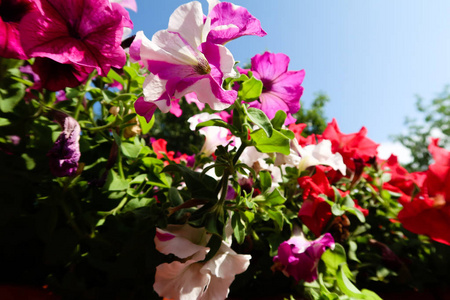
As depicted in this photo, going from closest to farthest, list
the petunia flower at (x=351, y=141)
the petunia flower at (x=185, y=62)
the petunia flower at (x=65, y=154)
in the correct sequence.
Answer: the petunia flower at (x=185, y=62) < the petunia flower at (x=65, y=154) < the petunia flower at (x=351, y=141)

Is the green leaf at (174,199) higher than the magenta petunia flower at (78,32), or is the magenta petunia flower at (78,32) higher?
the magenta petunia flower at (78,32)

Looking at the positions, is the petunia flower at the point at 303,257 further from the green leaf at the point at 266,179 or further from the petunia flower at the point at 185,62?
the petunia flower at the point at 185,62

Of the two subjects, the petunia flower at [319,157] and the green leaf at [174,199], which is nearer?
the green leaf at [174,199]

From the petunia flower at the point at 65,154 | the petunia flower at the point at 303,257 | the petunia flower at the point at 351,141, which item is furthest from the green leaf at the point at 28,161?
the petunia flower at the point at 351,141

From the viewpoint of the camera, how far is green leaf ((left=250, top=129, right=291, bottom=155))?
39cm

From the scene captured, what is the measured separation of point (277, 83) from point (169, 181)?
287 millimetres

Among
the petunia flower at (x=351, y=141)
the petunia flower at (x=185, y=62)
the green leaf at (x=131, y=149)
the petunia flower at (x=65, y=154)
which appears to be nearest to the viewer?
the petunia flower at (x=185, y=62)

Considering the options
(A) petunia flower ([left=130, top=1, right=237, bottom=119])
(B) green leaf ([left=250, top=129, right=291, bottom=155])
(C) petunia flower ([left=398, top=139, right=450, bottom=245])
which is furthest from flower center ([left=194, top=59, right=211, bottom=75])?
(C) petunia flower ([left=398, top=139, right=450, bottom=245])

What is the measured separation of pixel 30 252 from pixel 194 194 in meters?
0.40

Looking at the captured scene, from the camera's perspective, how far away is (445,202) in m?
0.59

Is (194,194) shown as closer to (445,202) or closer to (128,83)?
(128,83)

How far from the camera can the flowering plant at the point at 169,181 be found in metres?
0.35

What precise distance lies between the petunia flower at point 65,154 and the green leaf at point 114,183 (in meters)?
0.07

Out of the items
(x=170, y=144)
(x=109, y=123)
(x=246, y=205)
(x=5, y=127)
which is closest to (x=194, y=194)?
(x=246, y=205)
